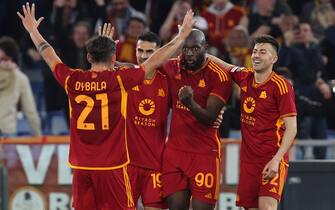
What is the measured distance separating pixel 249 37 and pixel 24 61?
3.65m

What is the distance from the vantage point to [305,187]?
564 inches

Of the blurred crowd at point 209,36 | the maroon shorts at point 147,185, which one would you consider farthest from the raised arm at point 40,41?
the blurred crowd at point 209,36

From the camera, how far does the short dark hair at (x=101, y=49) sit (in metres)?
11.6

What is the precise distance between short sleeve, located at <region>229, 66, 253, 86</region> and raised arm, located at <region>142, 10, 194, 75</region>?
1.38 m

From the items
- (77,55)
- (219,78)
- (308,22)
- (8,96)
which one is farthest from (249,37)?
(219,78)

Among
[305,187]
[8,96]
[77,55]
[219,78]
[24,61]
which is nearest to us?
[219,78]

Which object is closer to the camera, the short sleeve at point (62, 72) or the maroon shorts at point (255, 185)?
the short sleeve at point (62, 72)

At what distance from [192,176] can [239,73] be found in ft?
3.84

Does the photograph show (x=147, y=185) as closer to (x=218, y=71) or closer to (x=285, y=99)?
(x=218, y=71)

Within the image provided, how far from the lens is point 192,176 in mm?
12719

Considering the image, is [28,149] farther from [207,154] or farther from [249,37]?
[249,37]

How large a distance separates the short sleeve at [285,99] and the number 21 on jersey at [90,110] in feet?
6.09

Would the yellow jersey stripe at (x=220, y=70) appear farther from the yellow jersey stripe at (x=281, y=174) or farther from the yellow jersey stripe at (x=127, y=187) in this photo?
the yellow jersey stripe at (x=127, y=187)

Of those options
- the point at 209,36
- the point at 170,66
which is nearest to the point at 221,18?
the point at 209,36
